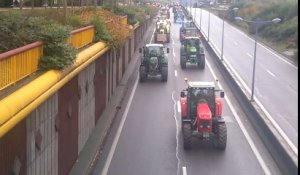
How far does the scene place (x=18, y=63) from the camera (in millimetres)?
9977

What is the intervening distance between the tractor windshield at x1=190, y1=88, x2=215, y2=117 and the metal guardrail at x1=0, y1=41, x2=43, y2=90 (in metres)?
8.08

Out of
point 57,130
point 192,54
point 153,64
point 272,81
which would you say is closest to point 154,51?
point 153,64

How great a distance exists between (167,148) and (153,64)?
15177 mm

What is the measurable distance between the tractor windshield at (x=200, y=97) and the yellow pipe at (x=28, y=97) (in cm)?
621

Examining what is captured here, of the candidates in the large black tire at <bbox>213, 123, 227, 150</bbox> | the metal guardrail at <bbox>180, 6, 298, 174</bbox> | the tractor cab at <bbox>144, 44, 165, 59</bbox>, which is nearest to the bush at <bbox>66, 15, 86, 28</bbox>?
the large black tire at <bbox>213, 123, 227, 150</bbox>

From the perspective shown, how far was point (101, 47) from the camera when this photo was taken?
1938 cm

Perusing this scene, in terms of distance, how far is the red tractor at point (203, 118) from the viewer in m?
17.6

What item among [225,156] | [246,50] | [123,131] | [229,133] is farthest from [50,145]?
[246,50]

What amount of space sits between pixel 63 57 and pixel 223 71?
91.5 ft

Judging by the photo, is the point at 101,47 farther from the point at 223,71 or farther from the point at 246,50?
the point at 246,50

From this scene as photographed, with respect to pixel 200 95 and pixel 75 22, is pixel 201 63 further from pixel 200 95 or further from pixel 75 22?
pixel 200 95

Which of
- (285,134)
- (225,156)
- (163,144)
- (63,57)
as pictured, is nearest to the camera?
(63,57)

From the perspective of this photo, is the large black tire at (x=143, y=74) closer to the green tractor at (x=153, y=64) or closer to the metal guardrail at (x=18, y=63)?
the green tractor at (x=153, y=64)

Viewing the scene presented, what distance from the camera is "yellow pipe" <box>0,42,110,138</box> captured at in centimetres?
772
